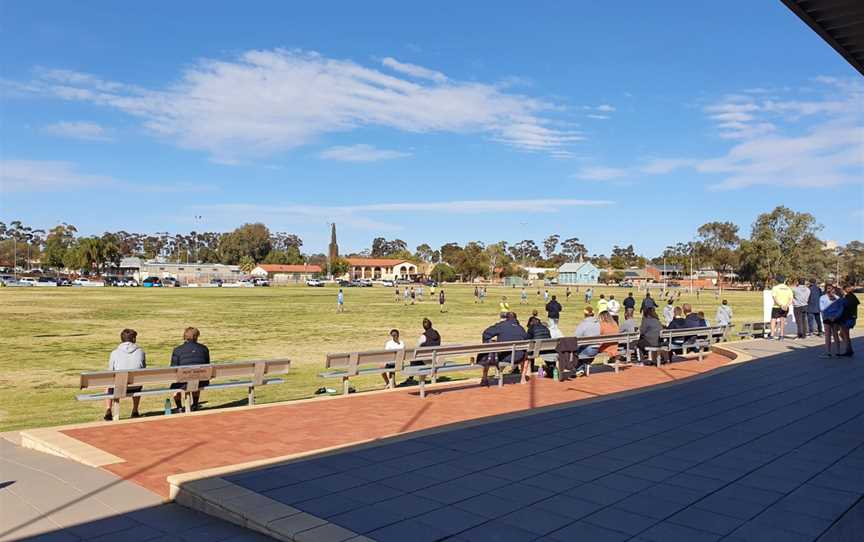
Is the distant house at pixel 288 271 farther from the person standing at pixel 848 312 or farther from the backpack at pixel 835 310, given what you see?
the backpack at pixel 835 310

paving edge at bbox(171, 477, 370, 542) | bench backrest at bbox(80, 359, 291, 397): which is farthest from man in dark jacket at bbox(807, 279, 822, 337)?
paving edge at bbox(171, 477, 370, 542)

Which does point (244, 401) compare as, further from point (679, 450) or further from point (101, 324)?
point (101, 324)

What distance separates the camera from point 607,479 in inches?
228

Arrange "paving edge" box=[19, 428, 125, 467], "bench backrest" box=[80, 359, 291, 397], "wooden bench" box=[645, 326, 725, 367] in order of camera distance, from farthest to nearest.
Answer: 1. "wooden bench" box=[645, 326, 725, 367]
2. "bench backrest" box=[80, 359, 291, 397]
3. "paving edge" box=[19, 428, 125, 467]

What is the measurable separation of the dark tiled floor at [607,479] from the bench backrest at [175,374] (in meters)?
3.48

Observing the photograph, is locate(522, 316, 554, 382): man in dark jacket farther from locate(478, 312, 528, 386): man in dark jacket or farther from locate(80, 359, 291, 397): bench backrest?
locate(80, 359, 291, 397): bench backrest

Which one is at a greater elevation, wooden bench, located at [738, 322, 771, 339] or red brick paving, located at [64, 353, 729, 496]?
wooden bench, located at [738, 322, 771, 339]

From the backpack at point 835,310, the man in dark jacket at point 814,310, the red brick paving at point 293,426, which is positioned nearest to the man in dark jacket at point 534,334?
the red brick paving at point 293,426

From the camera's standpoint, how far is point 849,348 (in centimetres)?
1457

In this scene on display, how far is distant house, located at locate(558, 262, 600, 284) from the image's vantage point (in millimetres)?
139500

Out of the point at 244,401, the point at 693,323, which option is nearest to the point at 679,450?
the point at 244,401

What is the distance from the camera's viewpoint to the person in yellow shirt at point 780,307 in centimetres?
1798

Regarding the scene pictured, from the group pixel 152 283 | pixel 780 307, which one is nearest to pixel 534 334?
pixel 780 307

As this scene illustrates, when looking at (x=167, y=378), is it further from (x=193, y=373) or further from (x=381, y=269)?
(x=381, y=269)
